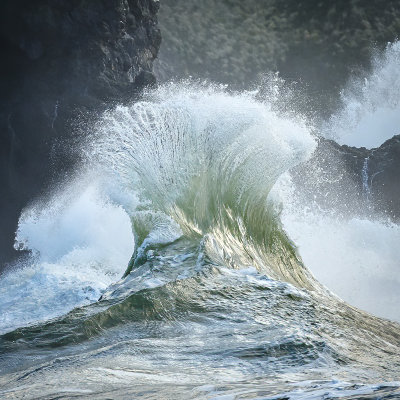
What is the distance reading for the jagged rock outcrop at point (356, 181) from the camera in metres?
26.7

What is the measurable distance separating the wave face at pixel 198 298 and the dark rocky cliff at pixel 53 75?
9.11 m

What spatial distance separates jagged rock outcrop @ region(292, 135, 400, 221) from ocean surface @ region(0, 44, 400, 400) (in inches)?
490

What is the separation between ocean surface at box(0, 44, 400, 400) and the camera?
7.98 ft

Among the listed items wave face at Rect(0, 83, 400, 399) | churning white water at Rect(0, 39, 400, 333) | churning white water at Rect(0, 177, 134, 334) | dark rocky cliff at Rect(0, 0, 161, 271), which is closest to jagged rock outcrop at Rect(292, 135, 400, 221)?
churning white water at Rect(0, 39, 400, 333)

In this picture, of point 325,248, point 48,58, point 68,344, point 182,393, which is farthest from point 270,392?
point 48,58

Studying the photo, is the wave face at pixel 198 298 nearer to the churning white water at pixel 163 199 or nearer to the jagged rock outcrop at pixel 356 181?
the churning white water at pixel 163 199

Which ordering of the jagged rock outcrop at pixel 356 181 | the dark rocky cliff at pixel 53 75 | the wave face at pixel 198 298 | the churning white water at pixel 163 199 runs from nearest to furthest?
the wave face at pixel 198 298, the churning white water at pixel 163 199, the dark rocky cliff at pixel 53 75, the jagged rock outcrop at pixel 356 181

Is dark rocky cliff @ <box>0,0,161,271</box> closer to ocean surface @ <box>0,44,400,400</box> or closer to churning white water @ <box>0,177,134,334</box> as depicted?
churning white water @ <box>0,177,134,334</box>

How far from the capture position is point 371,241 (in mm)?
18641

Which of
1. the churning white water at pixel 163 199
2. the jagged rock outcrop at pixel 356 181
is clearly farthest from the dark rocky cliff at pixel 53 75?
the jagged rock outcrop at pixel 356 181

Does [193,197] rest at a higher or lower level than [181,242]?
higher

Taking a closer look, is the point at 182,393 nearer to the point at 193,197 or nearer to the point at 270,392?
the point at 270,392

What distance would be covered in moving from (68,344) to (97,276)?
8.39 metres

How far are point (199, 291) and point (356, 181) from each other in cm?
2411
